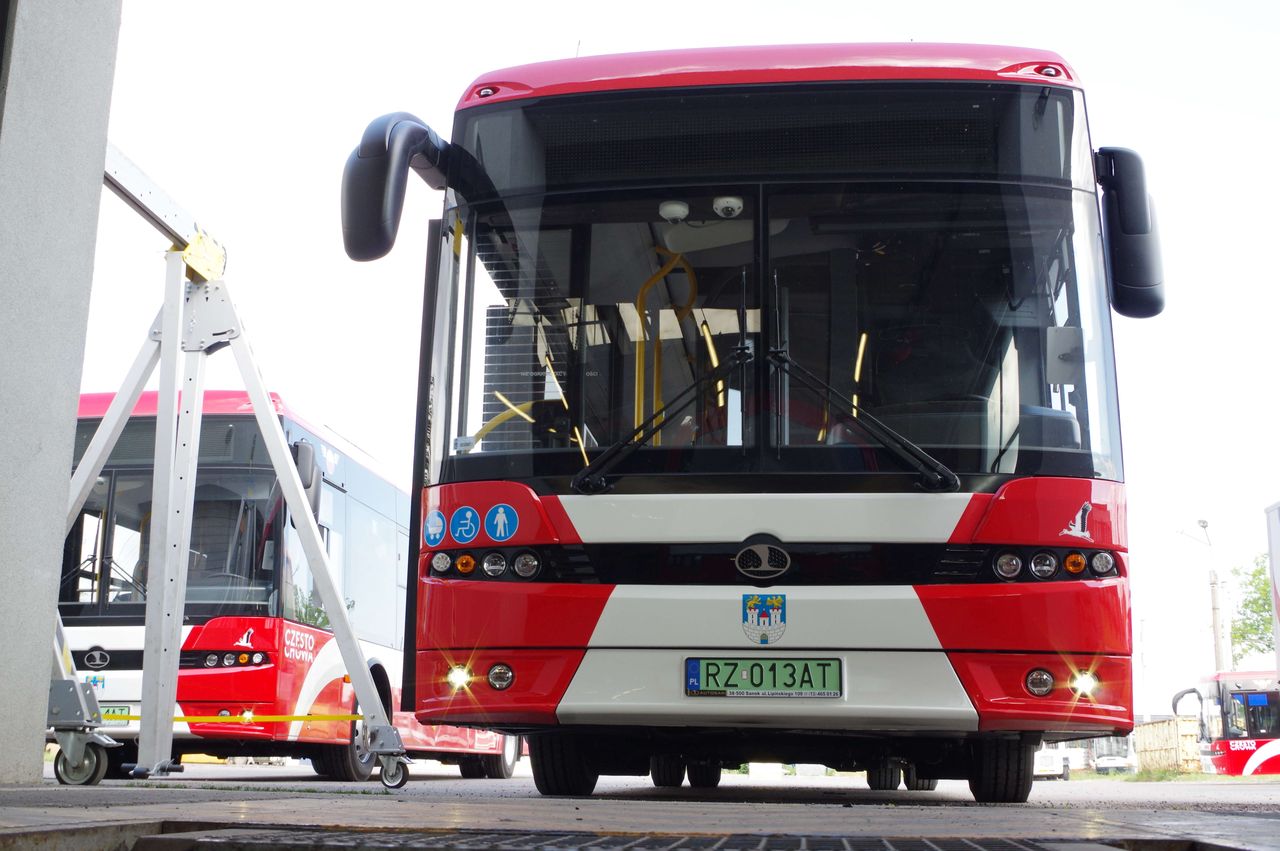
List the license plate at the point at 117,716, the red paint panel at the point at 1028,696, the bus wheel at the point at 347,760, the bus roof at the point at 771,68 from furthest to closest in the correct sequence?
the bus wheel at the point at 347,760
the license plate at the point at 117,716
the bus roof at the point at 771,68
the red paint panel at the point at 1028,696

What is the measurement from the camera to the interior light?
6430mm

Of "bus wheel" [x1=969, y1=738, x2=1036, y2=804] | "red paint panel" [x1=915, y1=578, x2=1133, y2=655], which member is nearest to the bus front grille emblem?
"red paint panel" [x1=915, y1=578, x2=1133, y2=655]

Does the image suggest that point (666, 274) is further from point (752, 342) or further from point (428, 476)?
point (428, 476)

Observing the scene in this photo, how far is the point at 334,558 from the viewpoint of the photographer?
13898 millimetres

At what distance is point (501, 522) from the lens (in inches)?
254

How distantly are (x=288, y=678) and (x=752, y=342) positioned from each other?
23.6 feet

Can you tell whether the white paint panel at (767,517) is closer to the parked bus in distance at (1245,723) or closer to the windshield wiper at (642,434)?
the windshield wiper at (642,434)

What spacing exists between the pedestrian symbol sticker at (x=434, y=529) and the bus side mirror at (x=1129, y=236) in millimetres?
3079

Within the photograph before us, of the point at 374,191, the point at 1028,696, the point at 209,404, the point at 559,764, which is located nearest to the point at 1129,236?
the point at 1028,696

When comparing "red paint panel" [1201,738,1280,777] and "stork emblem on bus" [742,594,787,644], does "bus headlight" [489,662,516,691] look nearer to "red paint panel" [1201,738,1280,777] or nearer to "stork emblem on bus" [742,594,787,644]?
"stork emblem on bus" [742,594,787,644]

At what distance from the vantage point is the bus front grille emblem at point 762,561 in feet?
20.3

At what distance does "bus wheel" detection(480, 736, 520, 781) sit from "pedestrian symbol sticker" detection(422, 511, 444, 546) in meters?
12.6

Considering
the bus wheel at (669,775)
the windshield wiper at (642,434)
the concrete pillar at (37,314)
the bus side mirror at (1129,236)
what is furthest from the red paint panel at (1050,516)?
the bus wheel at (669,775)

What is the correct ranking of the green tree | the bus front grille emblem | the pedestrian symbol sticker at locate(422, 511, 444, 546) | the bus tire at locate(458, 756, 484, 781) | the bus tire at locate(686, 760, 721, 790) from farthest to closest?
the green tree
the bus tire at locate(458, 756, 484, 781)
the bus tire at locate(686, 760, 721, 790)
the pedestrian symbol sticker at locate(422, 511, 444, 546)
the bus front grille emblem
